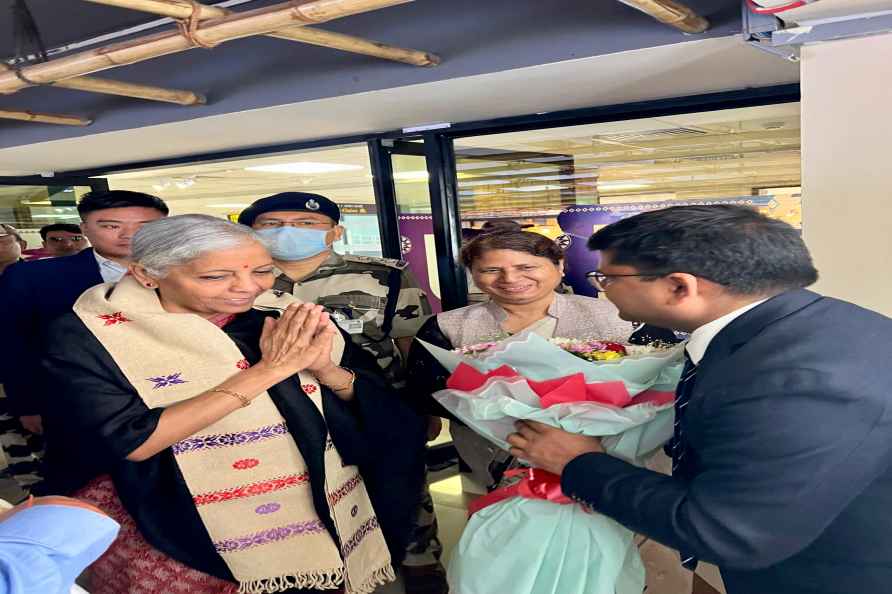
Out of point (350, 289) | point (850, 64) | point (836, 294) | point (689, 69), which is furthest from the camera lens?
point (350, 289)

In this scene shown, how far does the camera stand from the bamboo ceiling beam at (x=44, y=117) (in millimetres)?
2335

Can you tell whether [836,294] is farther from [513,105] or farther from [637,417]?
[513,105]

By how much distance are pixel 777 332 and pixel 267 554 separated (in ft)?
→ 4.47

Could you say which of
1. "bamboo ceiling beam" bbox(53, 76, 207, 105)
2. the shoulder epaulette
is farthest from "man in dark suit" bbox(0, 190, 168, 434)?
the shoulder epaulette

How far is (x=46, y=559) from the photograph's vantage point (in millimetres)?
780

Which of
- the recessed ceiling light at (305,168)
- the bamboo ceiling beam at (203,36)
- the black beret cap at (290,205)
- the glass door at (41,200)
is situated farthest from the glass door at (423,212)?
the glass door at (41,200)

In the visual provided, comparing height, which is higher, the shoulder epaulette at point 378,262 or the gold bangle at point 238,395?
the shoulder epaulette at point 378,262

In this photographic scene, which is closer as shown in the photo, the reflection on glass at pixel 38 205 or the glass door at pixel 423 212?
the glass door at pixel 423 212

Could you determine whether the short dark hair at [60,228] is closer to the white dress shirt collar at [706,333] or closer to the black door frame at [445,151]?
the black door frame at [445,151]

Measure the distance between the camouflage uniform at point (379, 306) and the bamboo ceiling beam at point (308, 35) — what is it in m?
0.90

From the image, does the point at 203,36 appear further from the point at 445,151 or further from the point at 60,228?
the point at 60,228

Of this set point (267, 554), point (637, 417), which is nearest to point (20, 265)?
point (267, 554)

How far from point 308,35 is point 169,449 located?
1.16 m

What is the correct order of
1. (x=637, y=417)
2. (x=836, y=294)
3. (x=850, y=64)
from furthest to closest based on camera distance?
(x=836, y=294), (x=850, y=64), (x=637, y=417)
